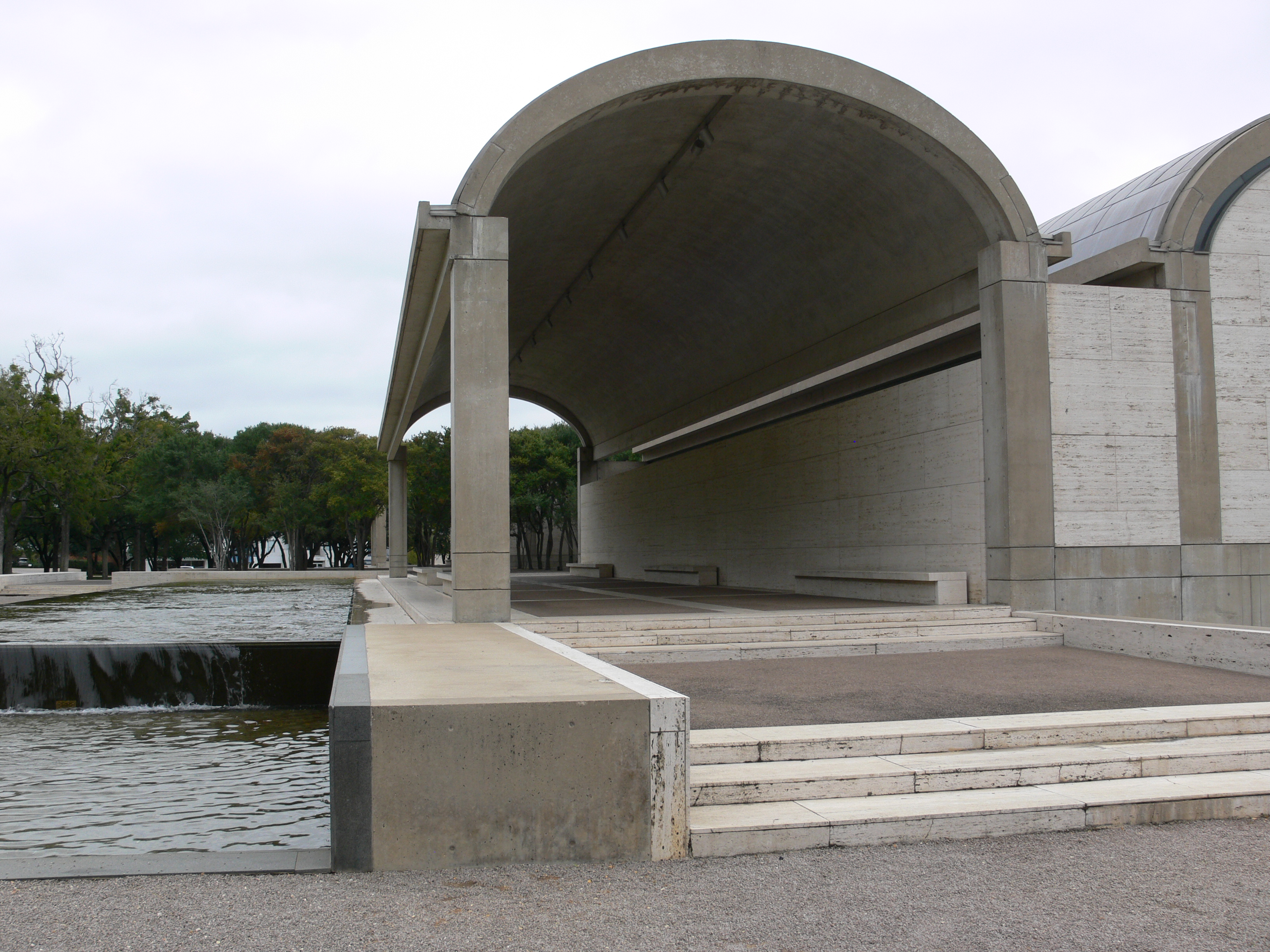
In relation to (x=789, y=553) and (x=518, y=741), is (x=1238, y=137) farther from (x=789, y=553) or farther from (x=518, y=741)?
(x=518, y=741)

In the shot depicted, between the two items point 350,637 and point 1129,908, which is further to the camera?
point 350,637

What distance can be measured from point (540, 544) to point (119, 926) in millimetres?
51639

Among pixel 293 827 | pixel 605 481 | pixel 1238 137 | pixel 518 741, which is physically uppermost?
pixel 1238 137

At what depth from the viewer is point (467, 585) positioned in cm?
1173

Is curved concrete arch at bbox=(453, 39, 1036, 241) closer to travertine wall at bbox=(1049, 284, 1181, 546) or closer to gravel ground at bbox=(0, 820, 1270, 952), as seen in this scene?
travertine wall at bbox=(1049, 284, 1181, 546)

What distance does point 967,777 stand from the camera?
220 inches

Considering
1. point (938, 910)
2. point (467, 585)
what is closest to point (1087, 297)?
point (467, 585)

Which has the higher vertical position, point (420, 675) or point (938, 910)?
point (420, 675)

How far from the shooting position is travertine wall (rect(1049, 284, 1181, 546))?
13.3m

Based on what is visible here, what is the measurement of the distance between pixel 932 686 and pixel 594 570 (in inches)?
994

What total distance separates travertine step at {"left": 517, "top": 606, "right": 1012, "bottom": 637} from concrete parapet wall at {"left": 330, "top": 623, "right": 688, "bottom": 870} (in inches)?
243

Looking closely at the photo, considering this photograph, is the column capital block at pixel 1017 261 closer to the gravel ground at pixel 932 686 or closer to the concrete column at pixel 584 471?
the gravel ground at pixel 932 686

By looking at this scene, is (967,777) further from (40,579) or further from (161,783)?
(40,579)

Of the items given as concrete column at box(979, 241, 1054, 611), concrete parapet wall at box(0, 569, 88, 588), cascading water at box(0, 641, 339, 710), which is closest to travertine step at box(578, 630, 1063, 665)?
concrete column at box(979, 241, 1054, 611)
